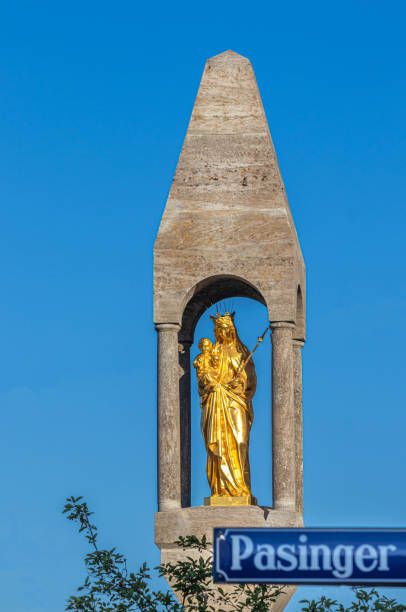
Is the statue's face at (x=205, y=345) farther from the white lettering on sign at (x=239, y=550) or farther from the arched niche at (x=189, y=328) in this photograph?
the white lettering on sign at (x=239, y=550)

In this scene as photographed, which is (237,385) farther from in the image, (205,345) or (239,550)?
(239,550)

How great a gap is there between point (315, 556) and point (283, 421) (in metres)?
11.8

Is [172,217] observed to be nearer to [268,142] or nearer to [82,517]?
[268,142]

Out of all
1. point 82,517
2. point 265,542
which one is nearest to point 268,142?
point 82,517

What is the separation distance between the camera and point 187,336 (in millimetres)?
28703

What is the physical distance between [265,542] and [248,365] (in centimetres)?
1330

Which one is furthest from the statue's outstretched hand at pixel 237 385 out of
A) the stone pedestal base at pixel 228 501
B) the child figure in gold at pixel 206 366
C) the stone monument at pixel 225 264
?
the stone pedestal base at pixel 228 501

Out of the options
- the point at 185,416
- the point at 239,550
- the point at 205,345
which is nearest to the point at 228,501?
the point at 185,416

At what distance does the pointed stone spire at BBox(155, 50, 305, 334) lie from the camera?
2684 centimetres

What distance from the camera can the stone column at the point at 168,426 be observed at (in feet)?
86.4

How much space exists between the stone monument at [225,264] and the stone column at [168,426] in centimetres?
2

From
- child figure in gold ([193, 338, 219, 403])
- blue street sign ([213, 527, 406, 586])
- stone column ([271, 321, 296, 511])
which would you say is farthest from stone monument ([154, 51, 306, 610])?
blue street sign ([213, 527, 406, 586])

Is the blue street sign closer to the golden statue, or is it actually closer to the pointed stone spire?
the pointed stone spire

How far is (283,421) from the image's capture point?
1037 inches
